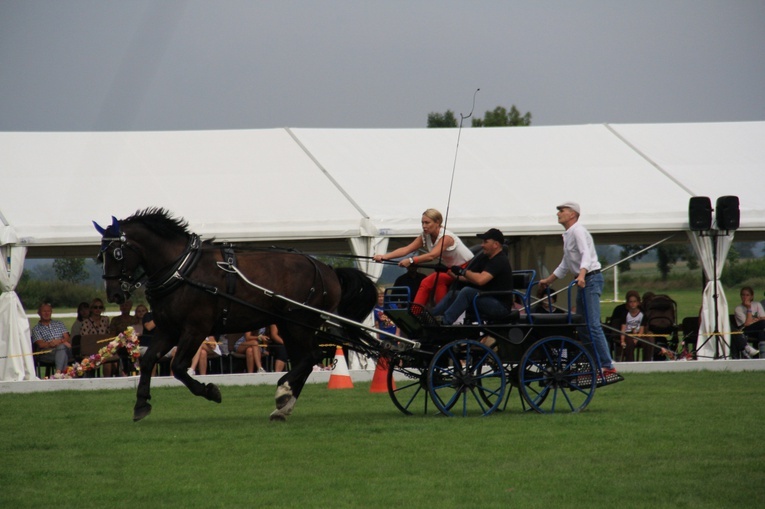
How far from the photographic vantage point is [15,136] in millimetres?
16250

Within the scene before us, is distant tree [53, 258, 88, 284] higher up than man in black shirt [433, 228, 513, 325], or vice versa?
distant tree [53, 258, 88, 284]

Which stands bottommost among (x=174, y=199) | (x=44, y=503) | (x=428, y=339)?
(x=44, y=503)

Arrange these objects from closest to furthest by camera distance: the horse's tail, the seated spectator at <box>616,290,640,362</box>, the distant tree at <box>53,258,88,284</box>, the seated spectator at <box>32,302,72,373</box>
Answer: the horse's tail → the seated spectator at <box>32,302,72,373</box> → the seated spectator at <box>616,290,640,362</box> → the distant tree at <box>53,258,88,284</box>

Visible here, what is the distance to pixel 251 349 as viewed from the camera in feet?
47.4

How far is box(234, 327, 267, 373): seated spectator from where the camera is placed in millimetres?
14414

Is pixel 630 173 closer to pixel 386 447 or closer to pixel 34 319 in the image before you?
pixel 386 447

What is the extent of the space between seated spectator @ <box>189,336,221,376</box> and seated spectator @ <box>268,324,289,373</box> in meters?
0.70

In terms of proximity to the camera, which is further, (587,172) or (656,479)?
(587,172)

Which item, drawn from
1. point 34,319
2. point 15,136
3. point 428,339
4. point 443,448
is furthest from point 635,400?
point 34,319

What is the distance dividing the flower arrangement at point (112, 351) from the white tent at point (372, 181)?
4.35 ft

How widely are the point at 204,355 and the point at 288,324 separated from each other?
473 cm

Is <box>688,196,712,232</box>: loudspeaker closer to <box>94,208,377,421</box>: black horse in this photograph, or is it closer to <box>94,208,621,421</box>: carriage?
<box>94,208,621,421</box>: carriage

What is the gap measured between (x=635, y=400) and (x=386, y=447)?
3755mm

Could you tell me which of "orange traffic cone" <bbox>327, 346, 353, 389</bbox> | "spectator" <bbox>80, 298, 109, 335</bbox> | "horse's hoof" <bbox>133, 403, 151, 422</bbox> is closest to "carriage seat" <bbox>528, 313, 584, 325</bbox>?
"horse's hoof" <bbox>133, 403, 151, 422</bbox>
